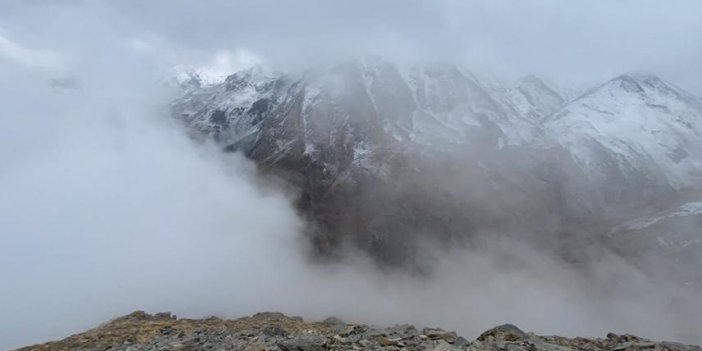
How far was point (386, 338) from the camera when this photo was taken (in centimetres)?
3322

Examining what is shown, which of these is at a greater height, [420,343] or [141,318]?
[141,318]

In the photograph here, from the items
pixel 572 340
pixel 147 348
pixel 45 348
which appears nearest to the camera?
pixel 147 348

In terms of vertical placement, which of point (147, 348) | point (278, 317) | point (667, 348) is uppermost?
point (278, 317)

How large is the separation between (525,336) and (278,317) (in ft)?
224

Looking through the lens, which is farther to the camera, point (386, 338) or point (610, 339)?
point (610, 339)

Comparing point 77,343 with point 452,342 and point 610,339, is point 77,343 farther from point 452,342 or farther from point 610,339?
point 610,339

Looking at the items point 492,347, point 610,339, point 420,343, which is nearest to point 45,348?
point 420,343

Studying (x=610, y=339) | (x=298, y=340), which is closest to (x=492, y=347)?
(x=298, y=340)

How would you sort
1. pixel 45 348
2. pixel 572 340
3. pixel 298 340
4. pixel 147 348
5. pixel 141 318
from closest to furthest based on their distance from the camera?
pixel 298 340 → pixel 147 348 → pixel 572 340 → pixel 45 348 → pixel 141 318

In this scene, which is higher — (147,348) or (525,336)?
(525,336)

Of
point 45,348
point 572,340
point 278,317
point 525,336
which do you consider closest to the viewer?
point 525,336

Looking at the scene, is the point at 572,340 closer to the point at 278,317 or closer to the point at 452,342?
the point at 452,342

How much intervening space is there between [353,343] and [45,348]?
123ft

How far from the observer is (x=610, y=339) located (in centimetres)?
4466
